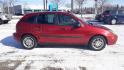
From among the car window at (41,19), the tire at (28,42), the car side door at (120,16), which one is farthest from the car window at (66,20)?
the car side door at (120,16)

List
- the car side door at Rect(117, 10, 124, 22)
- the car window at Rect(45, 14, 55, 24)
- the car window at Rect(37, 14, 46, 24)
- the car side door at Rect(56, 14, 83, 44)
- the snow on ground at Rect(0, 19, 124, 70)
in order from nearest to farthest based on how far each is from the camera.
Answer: the snow on ground at Rect(0, 19, 124, 70), the car side door at Rect(56, 14, 83, 44), the car window at Rect(45, 14, 55, 24), the car window at Rect(37, 14, 46, 24), the car side door at Rect(117, 10, 124, 22)

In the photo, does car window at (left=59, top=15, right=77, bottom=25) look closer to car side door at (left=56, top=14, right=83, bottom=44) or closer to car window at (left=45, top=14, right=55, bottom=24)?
car side door at (left=56, top=14, right=83, bottom=44)

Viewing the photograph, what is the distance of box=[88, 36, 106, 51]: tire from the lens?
343 inches

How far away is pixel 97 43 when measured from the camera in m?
8.73

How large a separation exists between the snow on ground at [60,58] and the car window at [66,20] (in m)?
1.09

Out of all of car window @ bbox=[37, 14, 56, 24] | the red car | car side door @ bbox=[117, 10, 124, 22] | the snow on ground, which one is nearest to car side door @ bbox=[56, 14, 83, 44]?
the red car

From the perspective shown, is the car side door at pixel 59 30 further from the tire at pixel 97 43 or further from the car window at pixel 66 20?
the tire at pixel 97 43

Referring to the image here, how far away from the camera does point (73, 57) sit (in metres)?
7.65

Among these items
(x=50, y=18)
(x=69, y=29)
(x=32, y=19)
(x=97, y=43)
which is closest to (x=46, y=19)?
(x=50, y=18)

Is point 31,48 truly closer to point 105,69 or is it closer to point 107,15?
point 105,69

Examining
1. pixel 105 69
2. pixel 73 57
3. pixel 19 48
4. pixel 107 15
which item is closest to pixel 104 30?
pixel 73 57

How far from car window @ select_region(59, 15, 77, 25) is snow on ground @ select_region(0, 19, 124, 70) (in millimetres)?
1095

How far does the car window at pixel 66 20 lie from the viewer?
28.4 feet

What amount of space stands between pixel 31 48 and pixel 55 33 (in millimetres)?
1194
